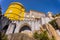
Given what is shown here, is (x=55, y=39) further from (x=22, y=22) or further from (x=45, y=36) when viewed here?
(x=22, y=22)

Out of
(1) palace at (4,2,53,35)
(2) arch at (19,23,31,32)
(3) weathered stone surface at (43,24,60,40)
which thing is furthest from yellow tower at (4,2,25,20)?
(3) weathered stone surface at (43,24,60,40)

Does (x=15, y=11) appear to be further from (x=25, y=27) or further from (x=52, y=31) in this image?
(x=52, y=31)

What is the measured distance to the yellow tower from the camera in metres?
58.6

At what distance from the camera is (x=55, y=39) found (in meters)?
34.2

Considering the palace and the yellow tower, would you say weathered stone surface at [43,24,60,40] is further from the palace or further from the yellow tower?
the yellow tower

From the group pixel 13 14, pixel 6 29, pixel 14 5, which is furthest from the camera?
pixel 14 5

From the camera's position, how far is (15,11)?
6156cm

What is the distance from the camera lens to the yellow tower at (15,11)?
2306 inches

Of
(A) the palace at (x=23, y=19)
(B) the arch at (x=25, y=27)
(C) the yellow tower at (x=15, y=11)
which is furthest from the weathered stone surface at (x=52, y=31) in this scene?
(C) the yellow tower at (x=15, y=11)

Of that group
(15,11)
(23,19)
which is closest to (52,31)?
(23,19)

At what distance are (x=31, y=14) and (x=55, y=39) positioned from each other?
96.8 feet

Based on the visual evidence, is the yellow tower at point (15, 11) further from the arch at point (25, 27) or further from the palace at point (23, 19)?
the arch at point (25, 27)

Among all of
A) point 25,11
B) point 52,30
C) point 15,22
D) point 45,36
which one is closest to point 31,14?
point 25,11

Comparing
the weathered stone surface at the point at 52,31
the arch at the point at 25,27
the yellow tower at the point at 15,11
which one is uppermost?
the yellow tower at the point at 15,11
